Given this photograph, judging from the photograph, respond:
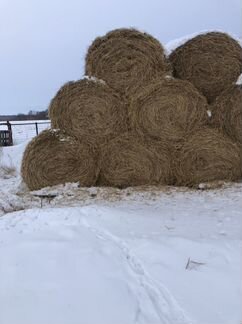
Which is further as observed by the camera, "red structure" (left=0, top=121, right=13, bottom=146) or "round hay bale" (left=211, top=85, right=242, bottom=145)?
"red structure" (left=0, top=121, right=13, bottom=146)

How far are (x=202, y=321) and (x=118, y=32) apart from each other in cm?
480

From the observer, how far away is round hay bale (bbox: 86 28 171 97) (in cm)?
677

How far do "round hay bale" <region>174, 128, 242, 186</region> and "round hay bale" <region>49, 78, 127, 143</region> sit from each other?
0.96m

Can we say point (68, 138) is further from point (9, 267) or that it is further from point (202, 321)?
point (202, 321)

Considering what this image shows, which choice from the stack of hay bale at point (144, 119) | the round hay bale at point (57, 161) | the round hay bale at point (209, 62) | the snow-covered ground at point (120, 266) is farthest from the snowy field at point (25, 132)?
the snow-covered ground at point (120, 266)

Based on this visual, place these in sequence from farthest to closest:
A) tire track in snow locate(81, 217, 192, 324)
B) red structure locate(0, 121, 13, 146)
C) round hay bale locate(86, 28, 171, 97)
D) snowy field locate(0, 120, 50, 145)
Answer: snowy field locate(0, 120, 50, 145)
red structure locate(0, 121, 13, 146)
round hay bale locate(86, 28, 171, 97)
tire track in snow locate(81, 217, 192, 324)

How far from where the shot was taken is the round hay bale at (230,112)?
683 centimetres

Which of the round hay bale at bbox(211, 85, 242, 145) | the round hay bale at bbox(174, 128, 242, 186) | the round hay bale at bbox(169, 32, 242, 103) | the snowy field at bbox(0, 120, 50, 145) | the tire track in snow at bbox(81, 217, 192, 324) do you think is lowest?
the snowy field at bbox(0, 120, 50, 145)

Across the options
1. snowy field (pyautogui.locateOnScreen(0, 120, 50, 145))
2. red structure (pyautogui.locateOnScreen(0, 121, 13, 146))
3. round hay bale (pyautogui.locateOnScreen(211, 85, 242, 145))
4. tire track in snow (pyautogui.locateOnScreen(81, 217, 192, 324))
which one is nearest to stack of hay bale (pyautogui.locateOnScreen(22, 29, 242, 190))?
round hay bale (pyautogui.locateOnScreen(211, 85, 242, 145))

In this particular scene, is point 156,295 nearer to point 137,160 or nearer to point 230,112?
point 137,160

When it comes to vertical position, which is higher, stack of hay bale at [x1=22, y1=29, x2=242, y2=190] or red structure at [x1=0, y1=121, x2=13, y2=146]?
stack of hay bale at [x1=22, y1=29, x2=242, y2=190]

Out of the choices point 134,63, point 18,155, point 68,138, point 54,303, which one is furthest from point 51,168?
point 18,155

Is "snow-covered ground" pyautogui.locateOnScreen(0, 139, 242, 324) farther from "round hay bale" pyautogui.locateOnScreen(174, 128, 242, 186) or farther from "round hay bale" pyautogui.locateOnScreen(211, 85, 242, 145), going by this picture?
"round hay bale" pyautogui.locateOnScreen(211, 85, 242, 145)

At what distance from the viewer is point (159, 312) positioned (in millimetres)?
2908
